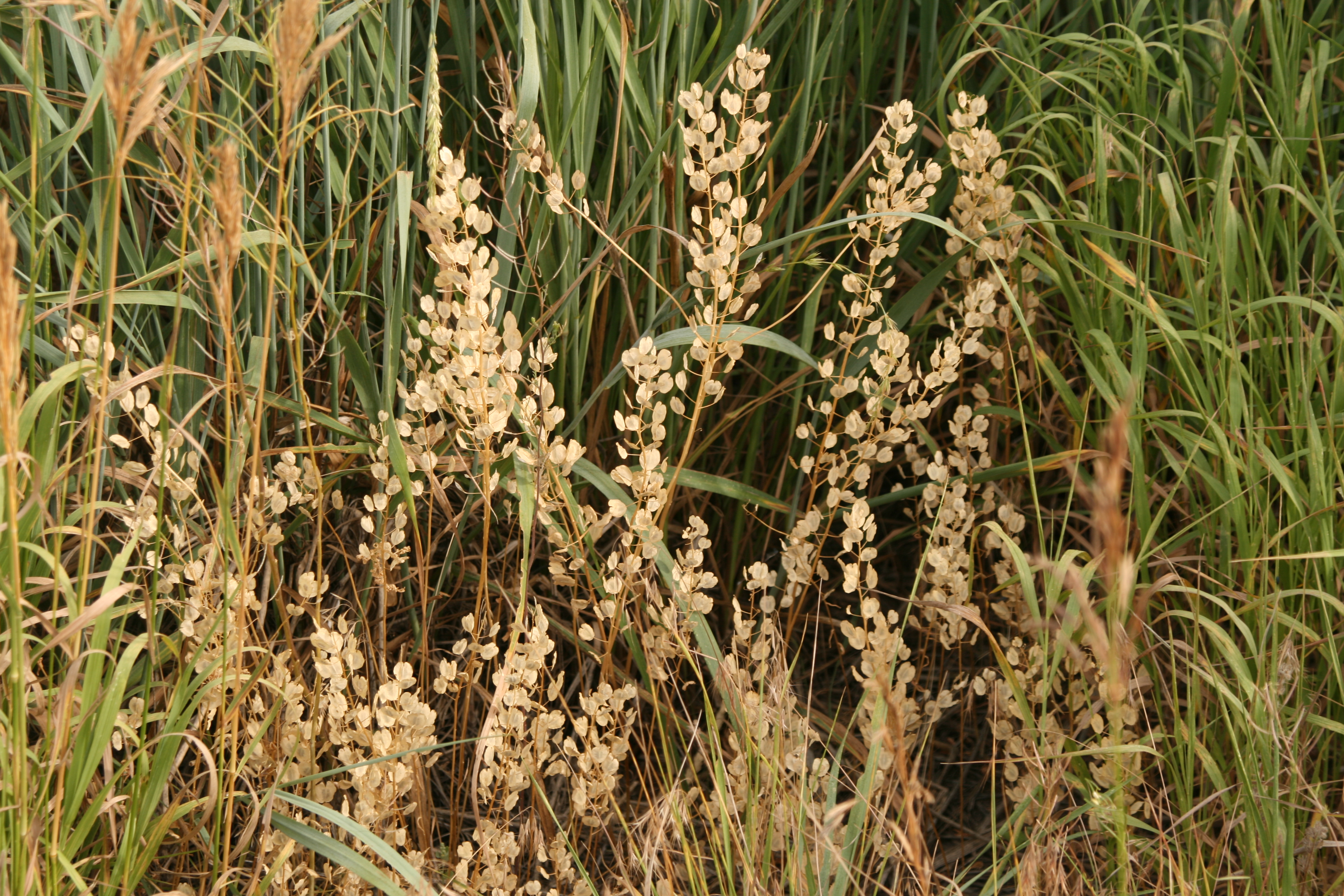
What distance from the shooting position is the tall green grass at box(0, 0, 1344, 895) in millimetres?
1112

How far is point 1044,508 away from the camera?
1637 mm

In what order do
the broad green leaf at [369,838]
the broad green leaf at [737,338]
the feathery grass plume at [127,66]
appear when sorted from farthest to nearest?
1. the broad green leaf at [737,338]
2. the broad green leaf at [369,838]
3. the feathery grass plume at [127,66]

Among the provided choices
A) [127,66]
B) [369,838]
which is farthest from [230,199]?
[369,838]

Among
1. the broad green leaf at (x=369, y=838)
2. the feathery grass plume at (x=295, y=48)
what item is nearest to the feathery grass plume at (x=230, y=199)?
the feathery grass plume at (x=295, y=48)

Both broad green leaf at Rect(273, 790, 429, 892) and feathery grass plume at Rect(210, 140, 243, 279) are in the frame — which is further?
broad green leaf at Rect(273, 790, 429, 892)

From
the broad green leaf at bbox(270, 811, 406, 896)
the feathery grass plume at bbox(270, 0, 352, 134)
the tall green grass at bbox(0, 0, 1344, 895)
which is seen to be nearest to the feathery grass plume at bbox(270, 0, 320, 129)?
the feathery grass plume at bbox(270, 0, 352, 134)

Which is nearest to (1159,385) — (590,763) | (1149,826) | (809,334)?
(809,334)

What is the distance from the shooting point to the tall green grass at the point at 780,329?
1.11m

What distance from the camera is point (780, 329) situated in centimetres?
164

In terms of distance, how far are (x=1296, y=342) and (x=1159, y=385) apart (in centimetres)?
25

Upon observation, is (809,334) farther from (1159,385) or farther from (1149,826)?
(1149,826)

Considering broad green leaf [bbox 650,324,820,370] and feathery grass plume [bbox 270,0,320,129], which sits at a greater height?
feathery grass plume [bbox 270,0,320,129]

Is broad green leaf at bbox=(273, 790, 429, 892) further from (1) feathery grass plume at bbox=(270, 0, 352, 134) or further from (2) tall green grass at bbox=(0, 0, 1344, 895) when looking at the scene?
(1) feathery grass plume at bbox=(270, 0, 352, 134)

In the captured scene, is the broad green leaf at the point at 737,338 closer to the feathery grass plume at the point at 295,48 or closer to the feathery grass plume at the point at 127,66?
the feathery grass plume at the point at 295,48
